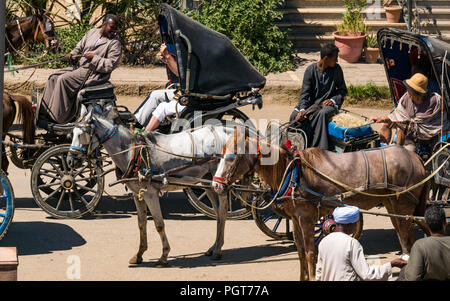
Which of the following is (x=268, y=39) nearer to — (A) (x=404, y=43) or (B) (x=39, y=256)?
(A) (x=404, y=43)

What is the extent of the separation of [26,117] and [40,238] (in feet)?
6.36

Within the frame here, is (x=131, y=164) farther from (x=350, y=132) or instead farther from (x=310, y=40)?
(x=310, y=40)

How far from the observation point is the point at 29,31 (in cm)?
1416

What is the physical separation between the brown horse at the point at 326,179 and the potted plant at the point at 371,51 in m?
9.26

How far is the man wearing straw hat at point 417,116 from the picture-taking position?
33.3 ft

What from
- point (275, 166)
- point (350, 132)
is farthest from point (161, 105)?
point (275, 166)

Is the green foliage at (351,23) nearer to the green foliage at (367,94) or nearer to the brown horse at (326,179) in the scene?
the green foliage at (367,94)

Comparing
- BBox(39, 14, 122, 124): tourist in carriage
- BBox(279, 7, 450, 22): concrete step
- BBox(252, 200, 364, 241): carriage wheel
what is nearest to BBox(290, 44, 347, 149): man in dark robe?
BBox(252, 200, 364, 241): carriage wheel

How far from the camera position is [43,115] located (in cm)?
1203

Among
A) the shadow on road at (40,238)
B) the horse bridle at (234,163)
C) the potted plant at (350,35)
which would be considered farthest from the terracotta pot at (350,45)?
the horse bridle at (234,163)

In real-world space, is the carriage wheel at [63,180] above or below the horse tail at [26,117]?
below

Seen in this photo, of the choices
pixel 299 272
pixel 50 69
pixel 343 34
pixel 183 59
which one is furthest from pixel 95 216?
pixel 343 34

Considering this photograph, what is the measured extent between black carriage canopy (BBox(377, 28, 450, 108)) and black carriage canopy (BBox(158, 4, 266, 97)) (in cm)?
162
